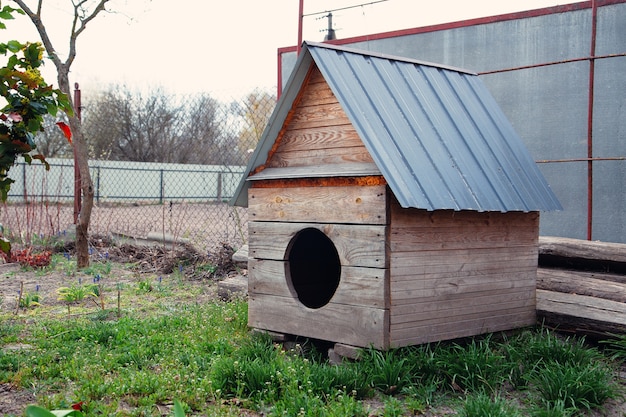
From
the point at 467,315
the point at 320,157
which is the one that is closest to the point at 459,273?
the point at 467,315

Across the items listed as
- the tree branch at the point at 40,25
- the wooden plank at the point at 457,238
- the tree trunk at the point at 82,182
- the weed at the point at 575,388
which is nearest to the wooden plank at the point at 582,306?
the wooden plank at the point at 457,238

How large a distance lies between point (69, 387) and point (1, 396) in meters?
0.37

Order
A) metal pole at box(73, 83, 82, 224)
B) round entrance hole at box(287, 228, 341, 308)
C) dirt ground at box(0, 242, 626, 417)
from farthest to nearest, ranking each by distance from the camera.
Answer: metal pole at box(73, 83, 82, 224) < dirt ground at box(0, 242, 626, 417) < round entrance hole at box(287, 228, 341, 308)

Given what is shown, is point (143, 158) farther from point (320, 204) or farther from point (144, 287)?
point (320, 204)

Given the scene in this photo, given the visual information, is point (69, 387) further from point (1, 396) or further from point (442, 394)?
point (442, 394)

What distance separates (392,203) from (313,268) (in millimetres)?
2010

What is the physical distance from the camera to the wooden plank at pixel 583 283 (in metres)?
Result: 5.35

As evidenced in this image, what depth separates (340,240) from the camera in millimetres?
4574

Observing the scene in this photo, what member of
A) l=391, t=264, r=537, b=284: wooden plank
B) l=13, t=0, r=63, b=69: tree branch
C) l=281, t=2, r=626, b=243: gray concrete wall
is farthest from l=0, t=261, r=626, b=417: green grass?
l=13, t=0, r=63, b=69: tree branch

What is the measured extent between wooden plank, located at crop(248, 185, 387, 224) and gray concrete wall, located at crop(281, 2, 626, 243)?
471cm

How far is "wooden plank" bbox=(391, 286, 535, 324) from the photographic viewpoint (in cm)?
442

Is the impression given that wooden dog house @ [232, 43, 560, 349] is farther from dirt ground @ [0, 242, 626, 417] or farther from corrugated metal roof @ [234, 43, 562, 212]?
dirt ground @ [0, 242, 626, 417]

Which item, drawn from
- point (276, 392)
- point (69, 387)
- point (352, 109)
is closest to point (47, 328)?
point (69, 387)

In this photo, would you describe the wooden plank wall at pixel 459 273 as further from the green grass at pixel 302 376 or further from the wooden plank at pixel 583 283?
the wooden plank at pixel 583 283
